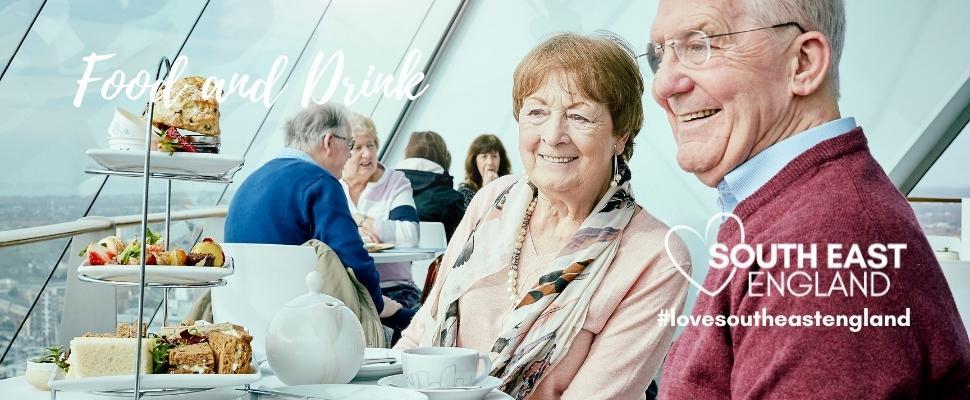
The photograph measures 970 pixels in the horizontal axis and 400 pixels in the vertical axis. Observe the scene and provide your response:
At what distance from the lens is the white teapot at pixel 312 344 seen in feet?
5.02

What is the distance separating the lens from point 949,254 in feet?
16.0

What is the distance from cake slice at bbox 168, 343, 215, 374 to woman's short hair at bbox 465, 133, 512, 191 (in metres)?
5.32

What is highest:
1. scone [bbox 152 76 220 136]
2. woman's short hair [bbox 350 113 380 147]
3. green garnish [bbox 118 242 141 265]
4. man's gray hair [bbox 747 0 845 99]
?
woman's short hair [bbox 350 113 380 147]

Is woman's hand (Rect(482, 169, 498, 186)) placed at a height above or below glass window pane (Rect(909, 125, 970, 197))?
below

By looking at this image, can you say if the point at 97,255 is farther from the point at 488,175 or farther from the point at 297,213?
the point at 488,175

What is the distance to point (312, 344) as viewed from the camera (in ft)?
5.03

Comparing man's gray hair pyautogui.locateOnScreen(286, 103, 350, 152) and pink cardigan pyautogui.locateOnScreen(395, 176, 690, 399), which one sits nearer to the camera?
pink cardigan pyautogui.locateOnScreen(395, 176, 690, 399)

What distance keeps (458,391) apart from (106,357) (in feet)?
1.70

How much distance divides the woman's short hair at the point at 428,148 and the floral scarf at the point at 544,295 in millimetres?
4151

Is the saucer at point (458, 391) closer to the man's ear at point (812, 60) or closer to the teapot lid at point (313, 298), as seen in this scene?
the teapot lid at point (313, 298)

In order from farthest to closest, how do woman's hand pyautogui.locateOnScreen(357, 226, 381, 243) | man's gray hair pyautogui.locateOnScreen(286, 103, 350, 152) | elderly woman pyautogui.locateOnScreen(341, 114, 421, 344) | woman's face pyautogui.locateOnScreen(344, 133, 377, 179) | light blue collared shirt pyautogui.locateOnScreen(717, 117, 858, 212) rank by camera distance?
woman's face pyautogui.locateOnScreen(344, 133, 377, 179) → woman's hand pyautogui.locateOnScreen(357, 226, 381, 243) → elderly woman pyautogui.locateOnScreen(341, 114, 421, 344) → man's gray hair pyautogui.locateOnScreen(286, 103, 350, 152) → light blue collared shirt pyautogui.locateOnScreen(717, 117, 858, 212)

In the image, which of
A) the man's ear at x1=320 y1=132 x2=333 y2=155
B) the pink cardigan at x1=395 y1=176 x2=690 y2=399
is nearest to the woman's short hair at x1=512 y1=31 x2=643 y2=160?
the pink cardigan at x1=395 y1=176 x2=690 y2=399

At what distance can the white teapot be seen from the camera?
1531mm

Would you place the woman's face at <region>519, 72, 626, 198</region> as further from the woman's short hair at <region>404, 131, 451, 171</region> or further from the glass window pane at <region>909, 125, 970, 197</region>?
the glass window pane at <region>909, 125, 970, 197</region>
